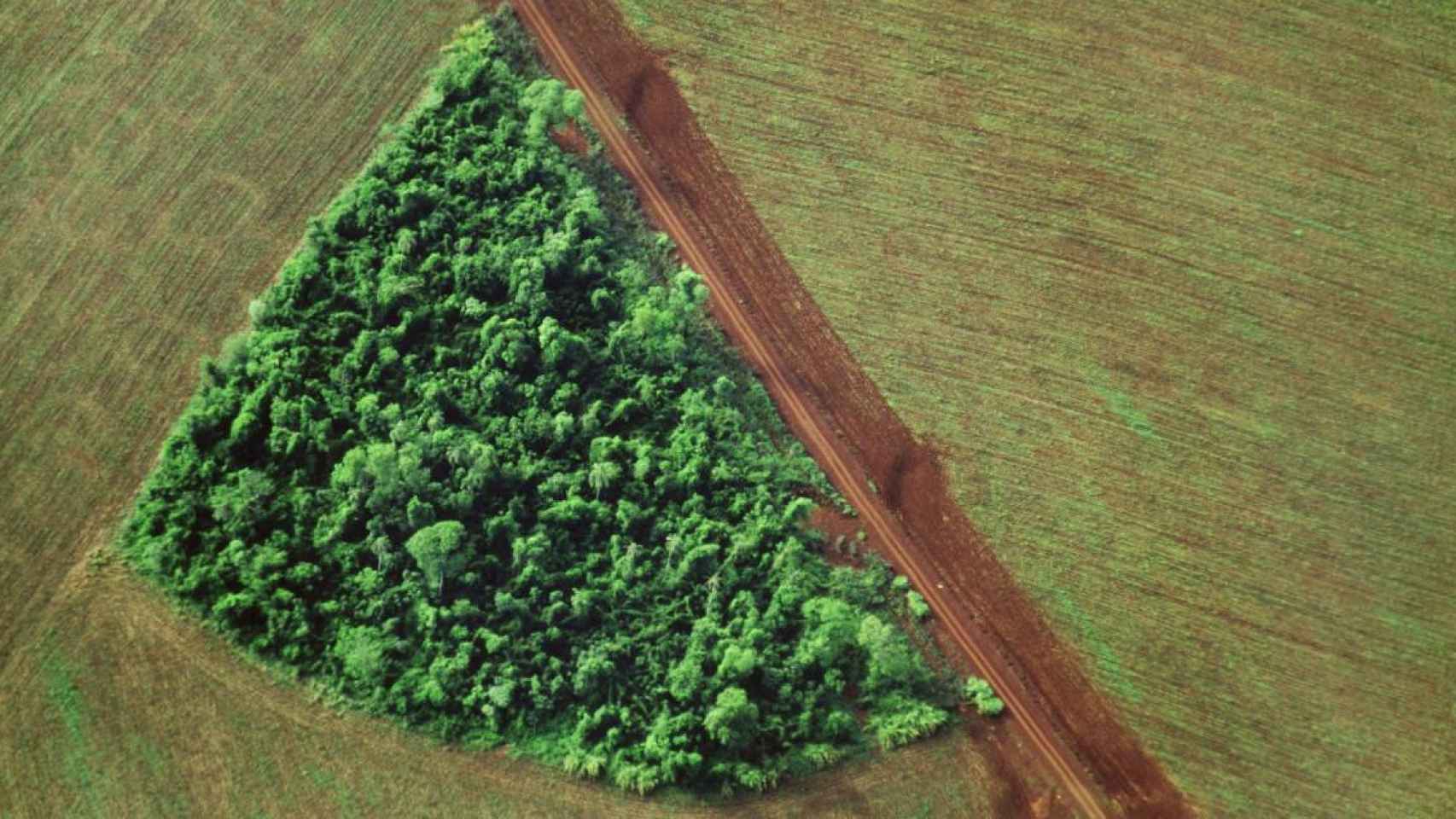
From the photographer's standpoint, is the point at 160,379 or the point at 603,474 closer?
the point at 603,474

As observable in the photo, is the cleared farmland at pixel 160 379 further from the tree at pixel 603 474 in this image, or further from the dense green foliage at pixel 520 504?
the tree at pixel 603 474

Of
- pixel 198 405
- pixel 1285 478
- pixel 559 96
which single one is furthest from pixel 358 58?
pixel 1285 478

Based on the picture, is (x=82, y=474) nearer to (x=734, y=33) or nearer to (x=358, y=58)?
(x=358, y=58)

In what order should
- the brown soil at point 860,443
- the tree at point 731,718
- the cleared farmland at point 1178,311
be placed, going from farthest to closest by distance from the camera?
the cleared farmland at point 1178,311
the brown soil at point 860,443
the tree at point 731,718

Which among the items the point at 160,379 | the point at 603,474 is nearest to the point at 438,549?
the point at 603,474

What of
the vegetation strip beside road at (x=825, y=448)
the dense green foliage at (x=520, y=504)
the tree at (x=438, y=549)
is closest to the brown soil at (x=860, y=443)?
the vegetation strip beside road at (x=825, y=448)

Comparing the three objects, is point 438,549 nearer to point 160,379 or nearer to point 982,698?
point 160,379
